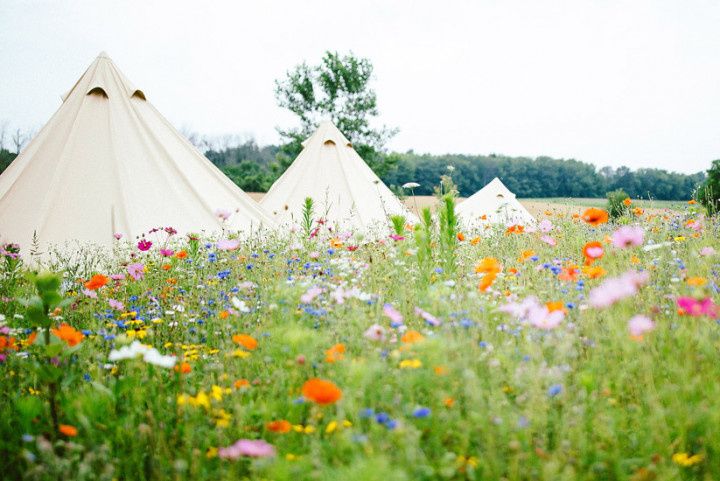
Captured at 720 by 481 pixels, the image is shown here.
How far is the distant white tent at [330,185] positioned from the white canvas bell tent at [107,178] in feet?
9.32

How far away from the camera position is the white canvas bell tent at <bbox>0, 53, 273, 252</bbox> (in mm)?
5949

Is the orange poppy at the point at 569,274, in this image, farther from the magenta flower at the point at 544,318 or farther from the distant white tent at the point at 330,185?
the distant white tent at the point at 330,185

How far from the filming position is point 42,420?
171 centimetres

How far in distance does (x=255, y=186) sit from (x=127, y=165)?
26630 millimetres

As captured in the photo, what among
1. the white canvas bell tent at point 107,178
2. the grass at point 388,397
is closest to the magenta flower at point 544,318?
the grass at point 388,397

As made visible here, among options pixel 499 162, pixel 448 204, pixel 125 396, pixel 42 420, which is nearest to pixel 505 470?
pixel 125 396

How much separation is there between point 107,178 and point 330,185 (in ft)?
17.2

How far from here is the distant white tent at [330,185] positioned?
10359 millimetres

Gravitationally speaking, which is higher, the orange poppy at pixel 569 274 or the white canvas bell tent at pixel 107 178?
the white canvas bell tent at pixel 107 178

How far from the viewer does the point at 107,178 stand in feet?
20.6

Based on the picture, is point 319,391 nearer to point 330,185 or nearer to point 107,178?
point 107,178

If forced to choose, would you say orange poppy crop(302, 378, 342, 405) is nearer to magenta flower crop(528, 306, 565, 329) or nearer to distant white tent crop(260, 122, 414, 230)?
magenta flower crop(528, 306, 565, 329)

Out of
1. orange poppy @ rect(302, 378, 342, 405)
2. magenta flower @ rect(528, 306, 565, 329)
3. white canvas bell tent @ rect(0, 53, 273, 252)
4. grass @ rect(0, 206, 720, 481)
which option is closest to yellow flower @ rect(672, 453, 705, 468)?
grass @ rect(0, 206, 720, 481)

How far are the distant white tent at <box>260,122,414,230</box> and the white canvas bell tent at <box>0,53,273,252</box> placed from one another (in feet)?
9.32
